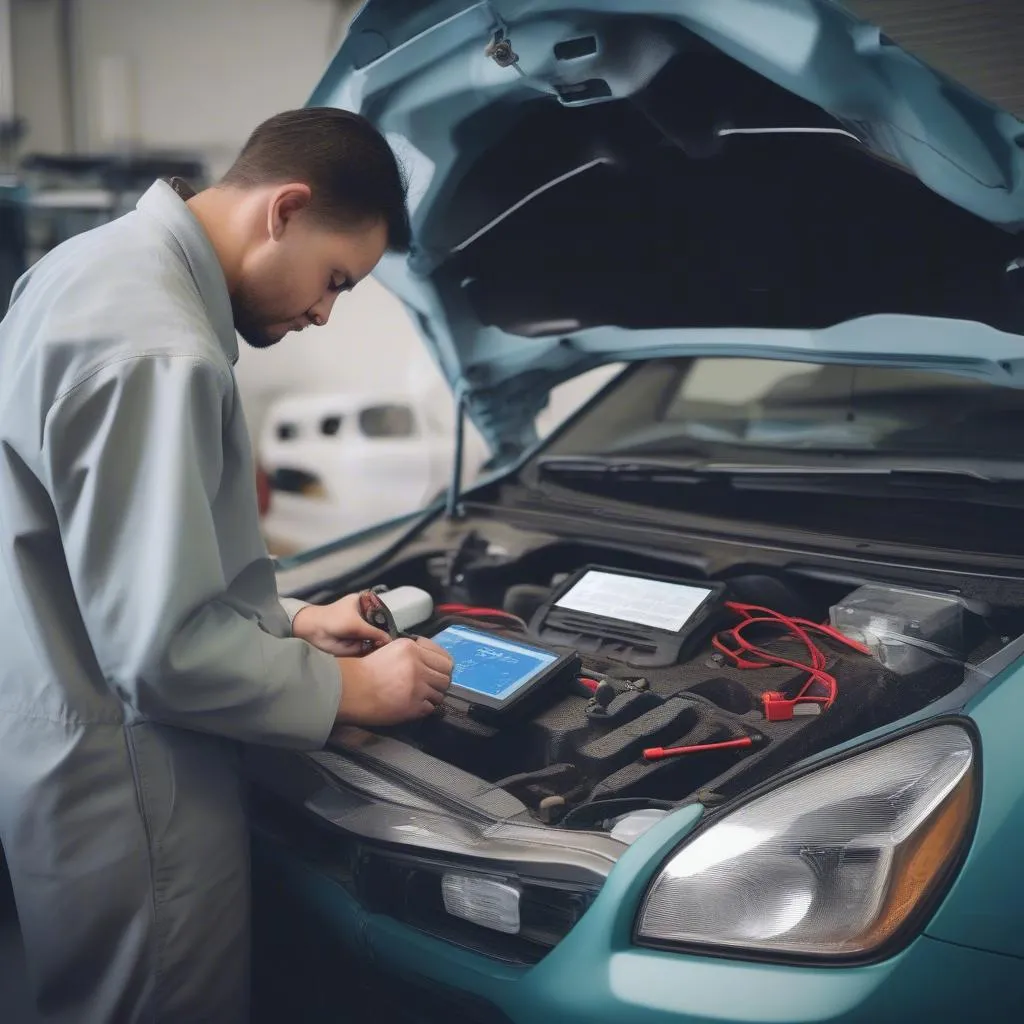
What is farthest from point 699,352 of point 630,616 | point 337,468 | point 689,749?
point 337,468

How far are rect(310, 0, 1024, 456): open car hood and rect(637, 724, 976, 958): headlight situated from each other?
2.09 ft

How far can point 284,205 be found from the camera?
1084mm

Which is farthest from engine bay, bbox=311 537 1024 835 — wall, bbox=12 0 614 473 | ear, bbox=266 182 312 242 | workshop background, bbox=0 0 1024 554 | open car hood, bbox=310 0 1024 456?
wall, bbox=12 0 614 473

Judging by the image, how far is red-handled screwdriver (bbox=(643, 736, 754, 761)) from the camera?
1.18m

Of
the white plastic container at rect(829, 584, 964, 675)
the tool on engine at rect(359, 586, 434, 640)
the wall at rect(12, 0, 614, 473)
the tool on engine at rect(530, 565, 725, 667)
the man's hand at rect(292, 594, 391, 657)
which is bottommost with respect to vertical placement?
the tool on engine at rect(359, 586, 434, 640)

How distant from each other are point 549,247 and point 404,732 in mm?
884

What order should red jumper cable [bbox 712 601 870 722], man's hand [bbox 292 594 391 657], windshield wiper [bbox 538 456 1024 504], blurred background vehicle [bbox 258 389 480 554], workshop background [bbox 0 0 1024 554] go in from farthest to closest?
blurred background vehicle [bbox 258 389 480 554] < workshop background [bbox 0 0 1024 554] < windshield wiper [bbox 538 456 1024 504] < man's hand [bbox 292 594 391 657] < red jumper cable [bbox 712 601 870 722]

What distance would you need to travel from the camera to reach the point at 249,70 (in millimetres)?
3877

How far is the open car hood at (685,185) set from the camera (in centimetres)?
109

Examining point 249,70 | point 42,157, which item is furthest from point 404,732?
point 249,70

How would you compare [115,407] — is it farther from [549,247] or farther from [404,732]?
[549,247]

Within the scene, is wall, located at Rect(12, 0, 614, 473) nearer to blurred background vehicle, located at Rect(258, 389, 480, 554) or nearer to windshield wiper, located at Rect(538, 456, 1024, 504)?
blurred background vehicle, located at Rect(258, 389, 480, 554)

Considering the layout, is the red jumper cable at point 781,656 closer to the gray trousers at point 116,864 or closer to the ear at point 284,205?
the gray trousers at point 116,864

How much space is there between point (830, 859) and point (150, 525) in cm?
73
